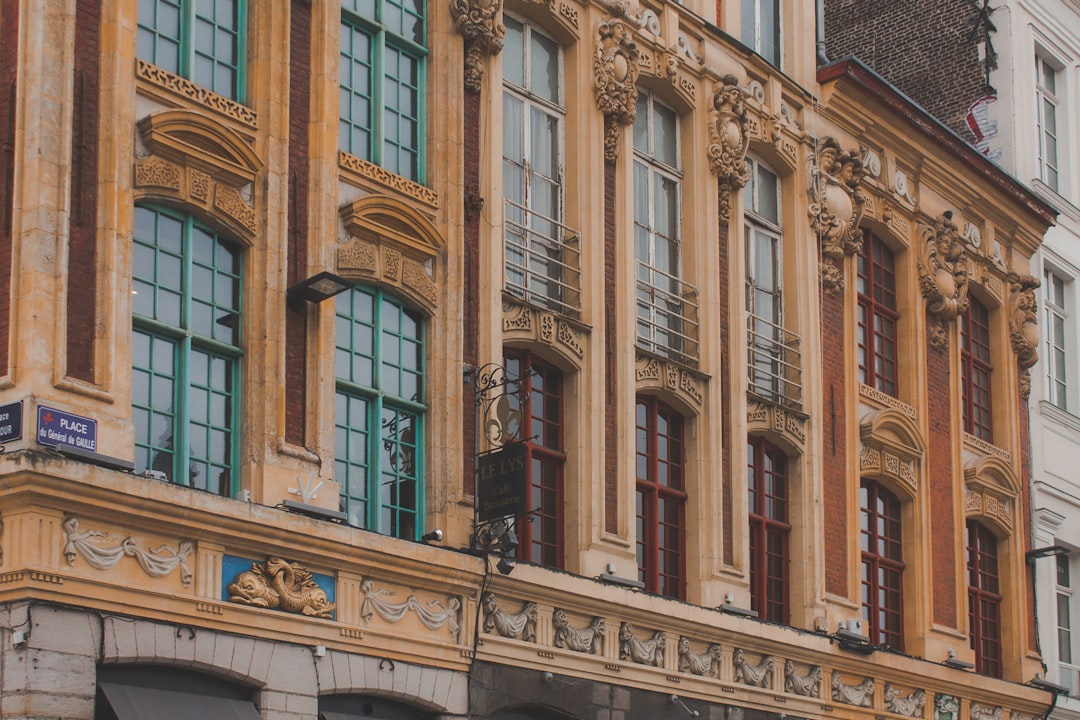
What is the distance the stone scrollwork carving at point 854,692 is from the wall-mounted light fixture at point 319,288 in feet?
37.4

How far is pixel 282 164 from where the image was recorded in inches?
858

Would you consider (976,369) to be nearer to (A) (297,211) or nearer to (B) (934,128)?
(B) (934,128)

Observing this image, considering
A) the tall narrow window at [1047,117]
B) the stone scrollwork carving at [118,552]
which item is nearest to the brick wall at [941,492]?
the tall narrow window at [1047,117]

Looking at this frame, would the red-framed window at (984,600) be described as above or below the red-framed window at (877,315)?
below

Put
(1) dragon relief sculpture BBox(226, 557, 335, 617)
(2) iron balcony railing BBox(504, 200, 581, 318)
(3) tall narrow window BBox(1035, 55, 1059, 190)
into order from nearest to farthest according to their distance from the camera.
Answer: (1) dragon relief sculpture BBox(226, 557, 335, 617) → (2) iron balcony railing BBox(504, 200, 581, 318) → (3) tall narrow window BBox(1035, 55, 1059, 190)

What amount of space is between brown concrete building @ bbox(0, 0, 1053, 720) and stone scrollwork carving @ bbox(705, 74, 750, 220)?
0.17 ft

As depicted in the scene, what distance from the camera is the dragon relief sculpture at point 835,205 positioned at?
31.7m

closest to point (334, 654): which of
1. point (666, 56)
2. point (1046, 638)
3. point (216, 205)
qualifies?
point (216, 205)

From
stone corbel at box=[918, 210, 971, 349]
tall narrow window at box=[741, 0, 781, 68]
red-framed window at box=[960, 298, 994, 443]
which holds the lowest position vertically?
red-framed window at box=[960, 298, 994, 443]

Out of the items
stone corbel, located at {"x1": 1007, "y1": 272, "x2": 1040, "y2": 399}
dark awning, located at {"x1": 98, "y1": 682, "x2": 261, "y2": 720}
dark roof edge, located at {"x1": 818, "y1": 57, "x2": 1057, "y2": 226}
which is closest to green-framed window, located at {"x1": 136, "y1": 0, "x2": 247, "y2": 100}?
dark awning, located at {"x1": 98, "y1": 682, "x2": 261, "y2": 720}

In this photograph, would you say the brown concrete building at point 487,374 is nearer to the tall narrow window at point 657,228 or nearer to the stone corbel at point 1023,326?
the tall narrow window at point 657,228

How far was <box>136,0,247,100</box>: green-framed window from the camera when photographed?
2084 centimetres

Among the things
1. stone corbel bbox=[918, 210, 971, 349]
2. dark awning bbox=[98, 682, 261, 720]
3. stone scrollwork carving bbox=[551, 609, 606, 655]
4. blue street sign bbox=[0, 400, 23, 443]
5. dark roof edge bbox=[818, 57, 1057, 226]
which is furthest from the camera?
stone corbel bbox=[918, 210, 971, 349]

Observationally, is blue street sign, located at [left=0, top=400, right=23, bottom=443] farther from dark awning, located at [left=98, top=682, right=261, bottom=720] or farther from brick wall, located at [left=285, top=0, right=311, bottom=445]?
brick wall, located at [left=285, top=0, right=311, bottom=445]
